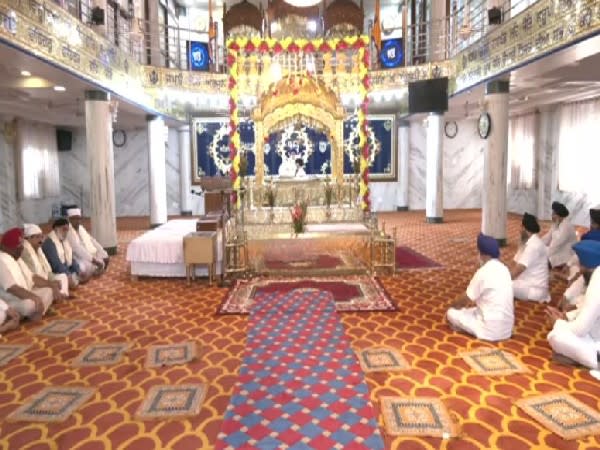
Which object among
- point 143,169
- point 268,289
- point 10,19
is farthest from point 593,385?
point 143,169

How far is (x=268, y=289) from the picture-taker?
233 inches

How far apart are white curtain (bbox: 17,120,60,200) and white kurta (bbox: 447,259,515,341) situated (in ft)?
36.4

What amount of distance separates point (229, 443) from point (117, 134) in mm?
13443

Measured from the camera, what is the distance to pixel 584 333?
11.5 ft

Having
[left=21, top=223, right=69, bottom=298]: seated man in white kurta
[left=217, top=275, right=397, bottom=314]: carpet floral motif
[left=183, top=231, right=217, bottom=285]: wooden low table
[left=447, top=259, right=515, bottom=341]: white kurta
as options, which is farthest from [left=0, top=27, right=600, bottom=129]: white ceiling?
[left=217, top=275, right=397, bottom=314]: carpet floral motif

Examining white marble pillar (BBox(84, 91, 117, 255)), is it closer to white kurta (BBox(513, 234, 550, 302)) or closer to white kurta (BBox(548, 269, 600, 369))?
white kurta (BBox(513, 234, 550, 302))

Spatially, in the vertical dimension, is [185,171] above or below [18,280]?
above

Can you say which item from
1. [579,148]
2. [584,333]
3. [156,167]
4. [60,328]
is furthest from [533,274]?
[156,167]

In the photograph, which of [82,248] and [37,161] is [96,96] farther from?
[37,161]

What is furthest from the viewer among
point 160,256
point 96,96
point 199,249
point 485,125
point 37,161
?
point 37,161

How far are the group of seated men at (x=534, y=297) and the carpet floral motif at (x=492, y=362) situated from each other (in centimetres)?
28

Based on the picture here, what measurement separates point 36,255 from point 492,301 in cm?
432

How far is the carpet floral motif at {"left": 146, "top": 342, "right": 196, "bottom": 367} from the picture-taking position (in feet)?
12.4

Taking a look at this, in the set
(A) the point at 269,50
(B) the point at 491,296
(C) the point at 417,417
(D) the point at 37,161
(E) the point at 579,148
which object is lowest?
(C) the point at 417,417
